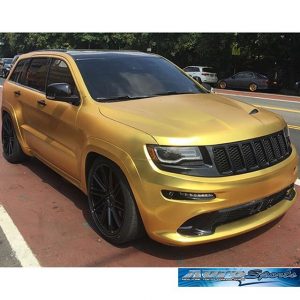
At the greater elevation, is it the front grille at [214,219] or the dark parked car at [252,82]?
the front grille at [214,219]

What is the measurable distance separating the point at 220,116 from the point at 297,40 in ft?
90.6

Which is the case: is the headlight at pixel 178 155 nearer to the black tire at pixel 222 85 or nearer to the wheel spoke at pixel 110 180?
the wheel spoke at pixel 110 180

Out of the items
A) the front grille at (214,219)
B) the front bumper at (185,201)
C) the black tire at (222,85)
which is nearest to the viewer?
the front bumper at (185,201)

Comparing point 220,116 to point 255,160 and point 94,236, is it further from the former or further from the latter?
point 94,236

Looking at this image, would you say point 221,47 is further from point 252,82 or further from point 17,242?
point 17,242

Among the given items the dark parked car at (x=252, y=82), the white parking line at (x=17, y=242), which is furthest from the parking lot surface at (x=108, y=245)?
the dark parked car at (x=252, y=82)

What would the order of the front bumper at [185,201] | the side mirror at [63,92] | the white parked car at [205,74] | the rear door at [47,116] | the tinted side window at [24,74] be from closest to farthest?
the front bumper at [185,201] → the side mirror at [63,92] → the rear door at [47,116] → the tinted side window at [24,74] → the white parked car at [205,74]

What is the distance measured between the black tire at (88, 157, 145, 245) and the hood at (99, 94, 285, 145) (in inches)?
20.6

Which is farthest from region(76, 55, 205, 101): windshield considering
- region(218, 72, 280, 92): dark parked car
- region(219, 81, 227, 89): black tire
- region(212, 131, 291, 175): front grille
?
region(219, 81, 227, 89): black tire

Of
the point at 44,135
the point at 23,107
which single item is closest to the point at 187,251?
the point at 44,135

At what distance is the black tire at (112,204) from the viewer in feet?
13.2

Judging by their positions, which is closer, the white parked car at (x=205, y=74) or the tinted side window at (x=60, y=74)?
the tinted side window at (x=60, y=74)

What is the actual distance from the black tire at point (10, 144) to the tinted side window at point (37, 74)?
0.92 meters

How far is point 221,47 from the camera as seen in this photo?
35844 mm
